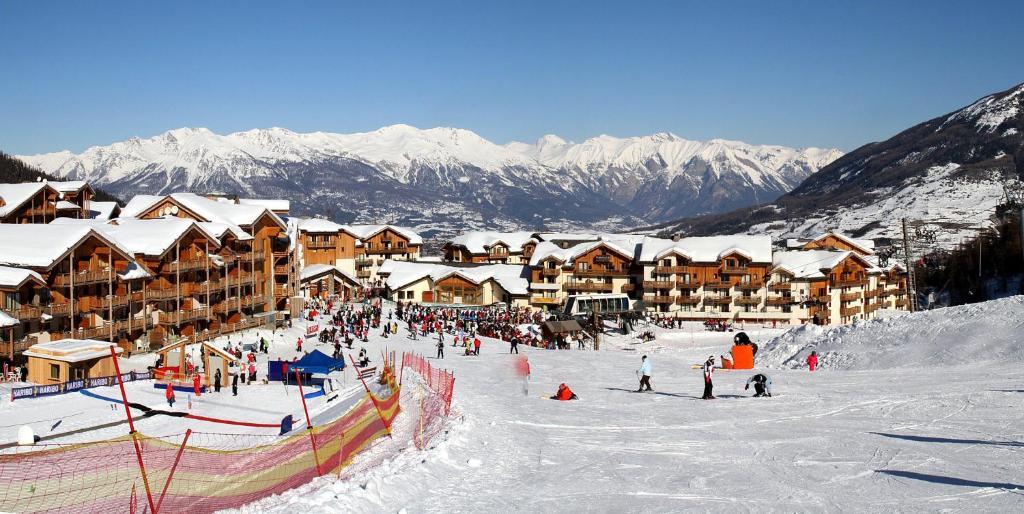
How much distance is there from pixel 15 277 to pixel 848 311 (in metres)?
65.0

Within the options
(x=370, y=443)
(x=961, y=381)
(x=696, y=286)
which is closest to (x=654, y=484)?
(x=370, y=443)

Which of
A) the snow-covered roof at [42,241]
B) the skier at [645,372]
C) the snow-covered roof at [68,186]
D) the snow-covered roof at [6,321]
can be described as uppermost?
the snow-covered roof at [68,186]

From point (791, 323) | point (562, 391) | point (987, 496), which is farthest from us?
point (791, 323)

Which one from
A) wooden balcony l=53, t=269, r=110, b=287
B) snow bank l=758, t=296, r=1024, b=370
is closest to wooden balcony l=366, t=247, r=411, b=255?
wooden balcony l=53, t=269, r=110, b=287

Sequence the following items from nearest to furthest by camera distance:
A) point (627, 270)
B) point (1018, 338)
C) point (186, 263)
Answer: point (1018, 338) < point (186, 263) < point (627, 270)

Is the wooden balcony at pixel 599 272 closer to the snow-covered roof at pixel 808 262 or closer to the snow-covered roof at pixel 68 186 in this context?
the snow-covered roof at pixel 808 262

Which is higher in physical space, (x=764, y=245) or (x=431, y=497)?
(x=764, y=245)

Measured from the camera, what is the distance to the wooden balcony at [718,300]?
74.4m

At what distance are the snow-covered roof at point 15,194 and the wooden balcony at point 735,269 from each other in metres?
53.4

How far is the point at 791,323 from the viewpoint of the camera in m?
73.9

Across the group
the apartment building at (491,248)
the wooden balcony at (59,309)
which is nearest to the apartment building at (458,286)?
the apartment building at (491,248)

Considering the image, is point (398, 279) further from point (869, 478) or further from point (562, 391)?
point (869, 478)

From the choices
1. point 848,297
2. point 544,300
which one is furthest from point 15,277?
point 848,297

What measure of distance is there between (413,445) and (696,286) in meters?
60.1
